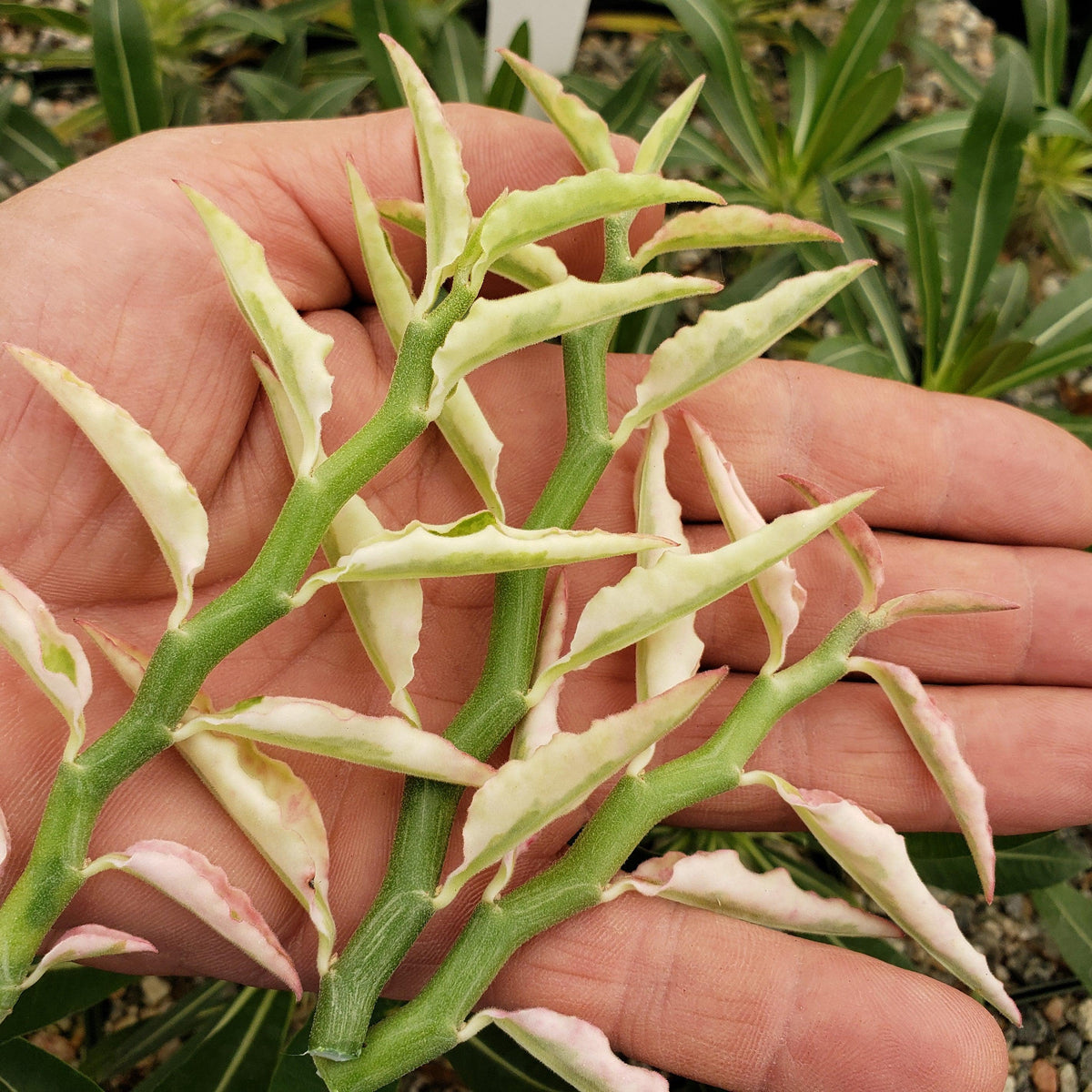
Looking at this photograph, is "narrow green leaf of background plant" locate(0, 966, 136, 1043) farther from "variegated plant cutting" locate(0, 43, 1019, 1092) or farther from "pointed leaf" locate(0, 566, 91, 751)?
"pointed leaf" locate(0, 566, 91, 751)

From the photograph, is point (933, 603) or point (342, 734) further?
point (933, 603)

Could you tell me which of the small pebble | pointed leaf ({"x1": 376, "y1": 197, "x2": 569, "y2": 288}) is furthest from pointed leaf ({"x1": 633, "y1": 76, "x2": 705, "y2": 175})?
the small pebble

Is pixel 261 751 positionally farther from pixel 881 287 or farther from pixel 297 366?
pixel 881 287

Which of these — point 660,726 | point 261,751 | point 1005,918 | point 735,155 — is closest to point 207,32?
point 735,155

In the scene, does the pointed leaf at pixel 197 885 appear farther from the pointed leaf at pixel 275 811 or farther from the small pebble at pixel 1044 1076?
the small pebble at pixel 1044 1076

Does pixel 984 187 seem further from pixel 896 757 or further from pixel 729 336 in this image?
pixel 896 757

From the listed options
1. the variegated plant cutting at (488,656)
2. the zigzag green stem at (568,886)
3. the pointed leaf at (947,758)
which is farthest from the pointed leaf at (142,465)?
the pointed leaf at (947,758)

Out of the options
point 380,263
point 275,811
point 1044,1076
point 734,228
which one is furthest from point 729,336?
point 1044,1076
